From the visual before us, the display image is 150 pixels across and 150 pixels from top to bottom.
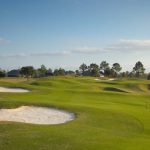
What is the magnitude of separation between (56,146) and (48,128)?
3877 mm

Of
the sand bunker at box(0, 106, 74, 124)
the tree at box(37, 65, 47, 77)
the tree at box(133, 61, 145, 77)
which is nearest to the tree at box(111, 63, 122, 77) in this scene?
the tree at box(133, 61, 145, 77)

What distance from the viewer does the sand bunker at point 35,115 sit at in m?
22.8

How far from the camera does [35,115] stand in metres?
24.8

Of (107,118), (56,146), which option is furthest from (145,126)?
(56,146)

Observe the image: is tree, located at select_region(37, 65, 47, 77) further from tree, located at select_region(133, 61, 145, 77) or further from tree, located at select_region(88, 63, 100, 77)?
tree, located at select_region(133, 61, 145, 77)

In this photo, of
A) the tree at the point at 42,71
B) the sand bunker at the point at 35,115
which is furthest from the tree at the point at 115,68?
the sand bunker at the point at 35,115

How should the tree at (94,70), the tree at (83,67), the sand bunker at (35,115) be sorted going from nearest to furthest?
the sand bunker at (35,115)
the tree at (94,70)
the tree at (83,67)

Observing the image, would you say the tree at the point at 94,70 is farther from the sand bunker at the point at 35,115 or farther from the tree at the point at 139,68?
the sand bunker at the point at 35,115

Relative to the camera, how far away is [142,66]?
149625 millimetres

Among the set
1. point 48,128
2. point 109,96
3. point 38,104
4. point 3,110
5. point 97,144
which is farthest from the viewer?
point 109,96

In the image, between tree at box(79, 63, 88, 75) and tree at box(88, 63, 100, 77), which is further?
tree at box(79, 63, 88, 75)

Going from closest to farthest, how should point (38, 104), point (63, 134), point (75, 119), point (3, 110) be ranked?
1. point (63, 134)
2. point (75, 119)
3. point (3, 110)
4. point (38, 104)

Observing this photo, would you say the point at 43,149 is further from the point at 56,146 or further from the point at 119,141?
the point at 119,141

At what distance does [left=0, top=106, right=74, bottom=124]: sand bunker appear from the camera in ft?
74.9
